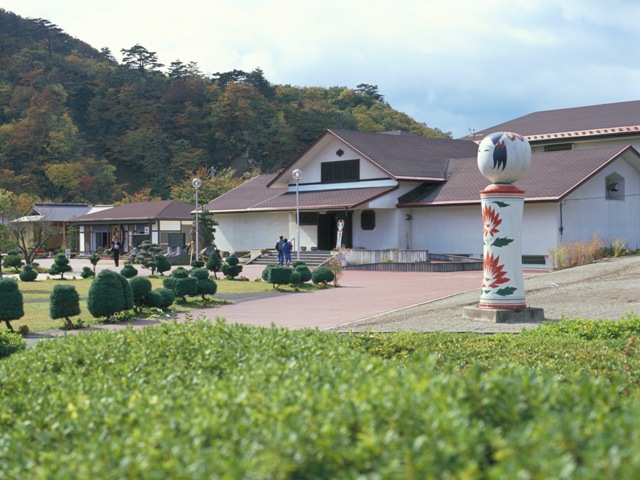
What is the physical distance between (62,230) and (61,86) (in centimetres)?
3853

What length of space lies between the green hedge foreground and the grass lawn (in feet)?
43.1

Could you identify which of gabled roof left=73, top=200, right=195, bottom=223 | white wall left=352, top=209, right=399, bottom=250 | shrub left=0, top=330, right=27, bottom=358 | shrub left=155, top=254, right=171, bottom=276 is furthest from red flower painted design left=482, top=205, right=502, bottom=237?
gabled roof left=73, top=200, right=195, bottom=223

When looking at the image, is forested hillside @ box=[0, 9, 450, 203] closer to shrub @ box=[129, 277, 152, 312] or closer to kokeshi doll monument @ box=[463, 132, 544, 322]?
shrub @ box=[129, 277, 152, 312]

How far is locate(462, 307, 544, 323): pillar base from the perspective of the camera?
53.4ft

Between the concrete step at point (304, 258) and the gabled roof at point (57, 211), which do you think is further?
the gabled roof at point (57, 211)

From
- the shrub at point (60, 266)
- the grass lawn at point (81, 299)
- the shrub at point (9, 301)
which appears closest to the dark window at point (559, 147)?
the grass lawn at point (81, 299)

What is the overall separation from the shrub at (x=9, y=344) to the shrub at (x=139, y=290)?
645cm

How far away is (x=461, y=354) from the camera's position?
33.5 feet

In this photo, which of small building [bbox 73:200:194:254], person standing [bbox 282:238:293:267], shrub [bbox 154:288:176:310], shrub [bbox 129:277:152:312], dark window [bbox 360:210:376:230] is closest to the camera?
shrub [bbox 129:277:152:312]

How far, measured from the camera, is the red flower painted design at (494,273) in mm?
16422

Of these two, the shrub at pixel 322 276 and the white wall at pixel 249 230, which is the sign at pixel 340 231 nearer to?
the white wall at pixel 249 230

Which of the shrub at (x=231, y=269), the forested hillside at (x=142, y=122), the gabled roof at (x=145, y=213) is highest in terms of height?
the forested hillside at (x=142, y=122)

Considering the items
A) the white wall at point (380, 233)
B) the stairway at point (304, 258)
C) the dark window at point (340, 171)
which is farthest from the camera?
the dark window at point (340, 171)

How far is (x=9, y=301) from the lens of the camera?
16922 mm
